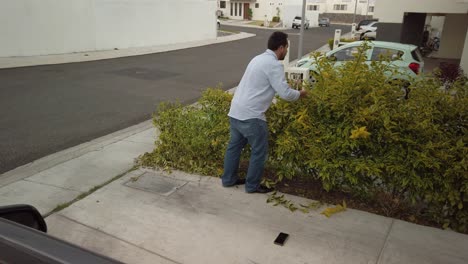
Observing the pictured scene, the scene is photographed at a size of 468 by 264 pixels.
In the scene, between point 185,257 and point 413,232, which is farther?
point 413,232

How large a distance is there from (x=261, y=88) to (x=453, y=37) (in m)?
17.8

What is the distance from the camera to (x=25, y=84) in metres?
10.8

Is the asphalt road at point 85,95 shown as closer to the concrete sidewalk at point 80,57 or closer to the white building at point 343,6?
the concrete sidewalk at point 80,57

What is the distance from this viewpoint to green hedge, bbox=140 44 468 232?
11.6 ft

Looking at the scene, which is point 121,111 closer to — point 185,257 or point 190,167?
point 190,167

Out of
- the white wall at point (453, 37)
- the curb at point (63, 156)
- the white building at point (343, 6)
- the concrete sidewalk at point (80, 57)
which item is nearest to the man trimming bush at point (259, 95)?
the curb at point (63, 156)

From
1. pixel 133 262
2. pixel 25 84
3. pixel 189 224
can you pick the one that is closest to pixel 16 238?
pixel 133 262

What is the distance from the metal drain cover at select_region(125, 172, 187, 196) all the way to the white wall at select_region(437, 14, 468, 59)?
17.6 meters

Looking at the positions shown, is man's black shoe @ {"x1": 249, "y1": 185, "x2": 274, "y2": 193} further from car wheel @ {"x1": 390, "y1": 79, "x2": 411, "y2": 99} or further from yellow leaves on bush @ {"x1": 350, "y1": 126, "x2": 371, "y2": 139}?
car wheel @ {"x1": 390, "y1": 79, "x2": 411, "y2": 99}

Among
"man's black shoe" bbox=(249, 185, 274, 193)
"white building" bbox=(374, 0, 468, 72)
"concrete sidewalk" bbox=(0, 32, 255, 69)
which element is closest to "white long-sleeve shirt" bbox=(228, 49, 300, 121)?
"man's black shoe" bbox=(249, 185, 274, 193)

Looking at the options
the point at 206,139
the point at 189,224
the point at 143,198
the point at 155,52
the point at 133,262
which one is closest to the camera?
the point at 133,262

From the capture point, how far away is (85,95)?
9.59 meters

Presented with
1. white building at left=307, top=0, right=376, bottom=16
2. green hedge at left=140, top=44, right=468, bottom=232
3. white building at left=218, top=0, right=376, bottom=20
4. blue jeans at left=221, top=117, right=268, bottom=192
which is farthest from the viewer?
white building at left=307, top=0, right=376, bottom=16

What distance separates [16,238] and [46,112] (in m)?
7.28
